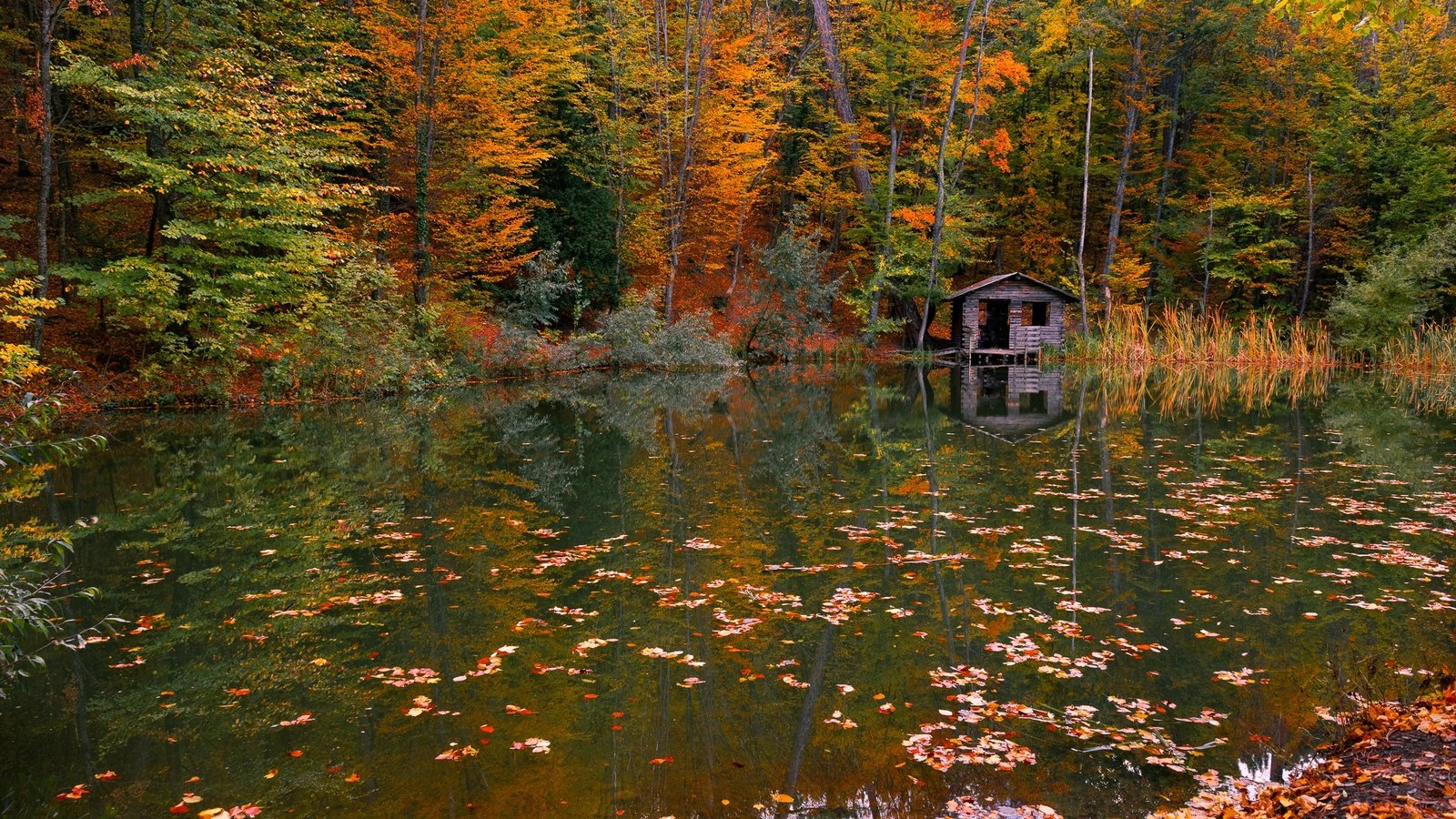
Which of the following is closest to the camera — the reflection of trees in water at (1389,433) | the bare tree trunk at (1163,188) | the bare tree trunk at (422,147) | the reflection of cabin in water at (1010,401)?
the reflection of trees in water at (1389,433)

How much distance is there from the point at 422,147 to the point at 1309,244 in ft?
94.7

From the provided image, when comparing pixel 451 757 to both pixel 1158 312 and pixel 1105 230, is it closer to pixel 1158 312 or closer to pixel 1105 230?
pixel 1158 312

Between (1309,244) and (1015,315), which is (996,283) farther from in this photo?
(1309,244)

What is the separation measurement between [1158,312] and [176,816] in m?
35.8

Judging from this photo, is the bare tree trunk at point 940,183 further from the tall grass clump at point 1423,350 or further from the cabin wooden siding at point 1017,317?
the tall grass clump at point 1423,350

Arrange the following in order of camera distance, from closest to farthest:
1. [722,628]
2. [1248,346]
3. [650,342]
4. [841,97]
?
1. [722,628]
2. [650,342]
3. [1248,346]
4. [841,97]

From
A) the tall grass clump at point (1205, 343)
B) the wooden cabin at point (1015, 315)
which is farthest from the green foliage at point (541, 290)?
the tall grass clump at point (1205, 343)

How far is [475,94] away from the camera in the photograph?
72.1 ft

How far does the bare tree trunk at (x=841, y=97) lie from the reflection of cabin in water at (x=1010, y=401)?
888 centimetres

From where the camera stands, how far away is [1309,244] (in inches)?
1147

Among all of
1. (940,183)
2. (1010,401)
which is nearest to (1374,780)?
(1010,401)

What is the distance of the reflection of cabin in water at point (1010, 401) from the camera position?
14.1 m

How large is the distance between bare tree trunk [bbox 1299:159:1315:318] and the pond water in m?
21.6

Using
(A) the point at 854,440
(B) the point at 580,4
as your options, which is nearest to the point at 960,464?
(A) the point at 854,440
